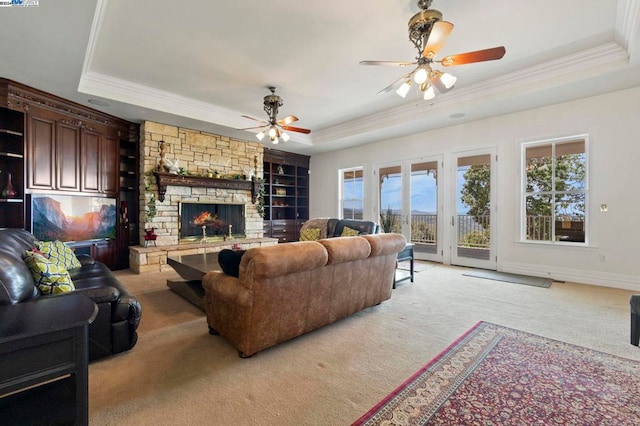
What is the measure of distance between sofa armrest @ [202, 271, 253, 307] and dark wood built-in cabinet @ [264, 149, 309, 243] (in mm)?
5509

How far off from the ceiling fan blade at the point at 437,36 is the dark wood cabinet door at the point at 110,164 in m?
5.56

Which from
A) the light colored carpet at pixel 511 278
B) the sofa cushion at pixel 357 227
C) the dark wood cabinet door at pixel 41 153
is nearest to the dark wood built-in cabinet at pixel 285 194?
the sofa cushion at pixel 357 227

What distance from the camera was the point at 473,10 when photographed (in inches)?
115

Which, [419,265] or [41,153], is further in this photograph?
[419,265]

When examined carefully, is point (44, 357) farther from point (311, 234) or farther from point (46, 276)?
point (311, 234)

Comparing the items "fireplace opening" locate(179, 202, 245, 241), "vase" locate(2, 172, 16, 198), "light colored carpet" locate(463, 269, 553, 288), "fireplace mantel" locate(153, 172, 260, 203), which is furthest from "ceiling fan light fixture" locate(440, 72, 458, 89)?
"vase" locate(2, 172, 16, 198)

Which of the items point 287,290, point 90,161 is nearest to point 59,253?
point 90,161

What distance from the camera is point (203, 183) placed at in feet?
20.3

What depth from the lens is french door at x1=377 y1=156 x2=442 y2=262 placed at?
6.26 metres

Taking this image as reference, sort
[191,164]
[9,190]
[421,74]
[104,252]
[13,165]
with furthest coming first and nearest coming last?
1. [191,164]
2. [104,252]
3. [13,165]
4. [9,190]
5. [421,74]

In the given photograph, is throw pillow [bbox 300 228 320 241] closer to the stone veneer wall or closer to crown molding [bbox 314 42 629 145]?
the stone veneer wall

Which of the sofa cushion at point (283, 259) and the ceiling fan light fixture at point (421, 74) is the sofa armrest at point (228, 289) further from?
the ceiling fan light fixture at point (421, 74)

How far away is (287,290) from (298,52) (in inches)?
119

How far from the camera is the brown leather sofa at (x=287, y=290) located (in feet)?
7.06
